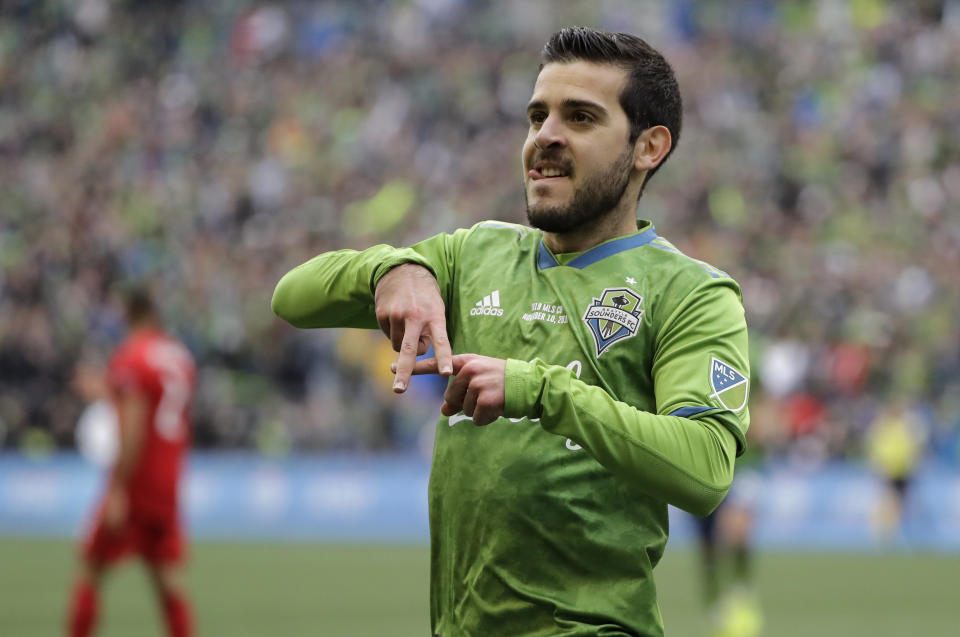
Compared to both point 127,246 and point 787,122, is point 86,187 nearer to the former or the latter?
point 127,246

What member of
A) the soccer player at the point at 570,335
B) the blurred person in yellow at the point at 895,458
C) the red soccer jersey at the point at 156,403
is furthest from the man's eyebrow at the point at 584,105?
the blurred person in yellow at the point at 895,458

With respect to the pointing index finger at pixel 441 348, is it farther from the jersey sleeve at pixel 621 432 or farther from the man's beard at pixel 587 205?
the man's beard at pixel 587 205

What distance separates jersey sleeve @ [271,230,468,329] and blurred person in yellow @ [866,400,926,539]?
50.6 feet

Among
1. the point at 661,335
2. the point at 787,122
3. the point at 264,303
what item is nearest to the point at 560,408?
the point at 661,335

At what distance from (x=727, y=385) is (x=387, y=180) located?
19.9 metres

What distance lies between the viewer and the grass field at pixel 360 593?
424 inches

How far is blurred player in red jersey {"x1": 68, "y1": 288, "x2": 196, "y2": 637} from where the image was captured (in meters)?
8.44

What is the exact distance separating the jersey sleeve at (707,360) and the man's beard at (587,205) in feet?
1.02

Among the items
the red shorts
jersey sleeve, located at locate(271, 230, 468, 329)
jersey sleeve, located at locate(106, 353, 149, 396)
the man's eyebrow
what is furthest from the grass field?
the man's eyebrow

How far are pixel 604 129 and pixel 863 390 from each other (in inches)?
663

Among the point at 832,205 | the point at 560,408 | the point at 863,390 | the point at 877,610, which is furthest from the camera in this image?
the point at 832,205

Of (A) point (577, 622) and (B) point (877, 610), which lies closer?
(A) point (577, 622)

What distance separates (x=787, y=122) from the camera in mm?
24109

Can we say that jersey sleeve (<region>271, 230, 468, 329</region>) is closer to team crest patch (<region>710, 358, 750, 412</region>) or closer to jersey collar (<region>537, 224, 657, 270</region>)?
jersey collar (<region>537, 224, 657, 270</region>)
